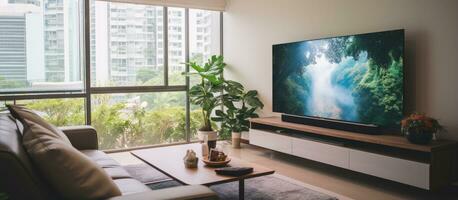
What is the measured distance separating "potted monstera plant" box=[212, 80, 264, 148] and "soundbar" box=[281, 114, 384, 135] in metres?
0.70

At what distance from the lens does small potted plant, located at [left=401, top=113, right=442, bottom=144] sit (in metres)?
3.11

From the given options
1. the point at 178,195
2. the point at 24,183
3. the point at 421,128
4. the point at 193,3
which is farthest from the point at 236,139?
the point at 24,183

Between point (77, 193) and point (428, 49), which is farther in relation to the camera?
point (428, 49)

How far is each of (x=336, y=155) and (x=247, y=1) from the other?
2780mm

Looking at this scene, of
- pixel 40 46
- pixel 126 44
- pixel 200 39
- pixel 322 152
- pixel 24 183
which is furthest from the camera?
pixel 200 39

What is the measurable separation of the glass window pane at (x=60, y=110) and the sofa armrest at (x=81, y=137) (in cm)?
164

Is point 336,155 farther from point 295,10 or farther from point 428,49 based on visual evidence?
point 295,10

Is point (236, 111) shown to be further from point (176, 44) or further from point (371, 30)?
point (371, 30)

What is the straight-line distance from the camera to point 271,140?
15.1 feet

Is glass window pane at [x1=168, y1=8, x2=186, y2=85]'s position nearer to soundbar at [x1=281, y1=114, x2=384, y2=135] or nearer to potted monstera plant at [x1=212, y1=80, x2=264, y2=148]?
potted monstera plant at [x1=212, y1=80, x2=264, y2=148]

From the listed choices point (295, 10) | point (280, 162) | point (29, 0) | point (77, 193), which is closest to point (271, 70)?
point (295, 10)

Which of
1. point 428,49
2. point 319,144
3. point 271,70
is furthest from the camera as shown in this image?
point 271,70

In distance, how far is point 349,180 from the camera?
375cm

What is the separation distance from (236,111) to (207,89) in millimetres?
524
